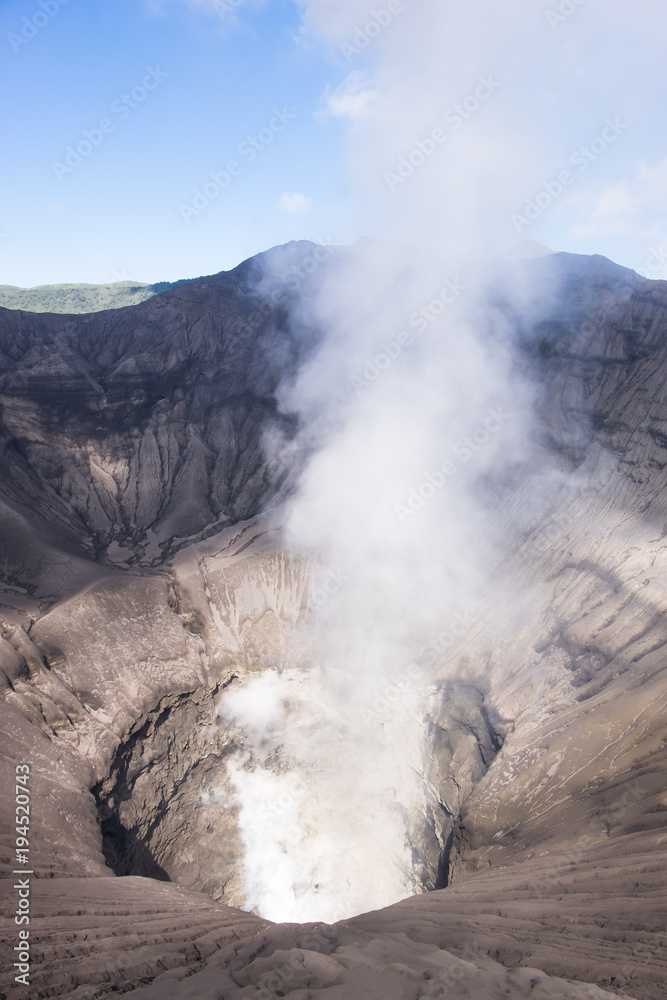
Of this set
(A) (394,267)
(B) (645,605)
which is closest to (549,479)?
(B) (645,605)

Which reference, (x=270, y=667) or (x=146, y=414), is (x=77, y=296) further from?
(x=270, y=667)

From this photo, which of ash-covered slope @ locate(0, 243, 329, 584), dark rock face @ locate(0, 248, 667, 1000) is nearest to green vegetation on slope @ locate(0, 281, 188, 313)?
ash-covered slope @ locate(0, 243, 329, 584)

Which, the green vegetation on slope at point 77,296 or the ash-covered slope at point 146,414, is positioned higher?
the green vegetation on slope at point 77,296

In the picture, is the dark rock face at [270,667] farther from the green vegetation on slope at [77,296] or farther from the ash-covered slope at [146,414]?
the green vegetation on slope at [77,296]

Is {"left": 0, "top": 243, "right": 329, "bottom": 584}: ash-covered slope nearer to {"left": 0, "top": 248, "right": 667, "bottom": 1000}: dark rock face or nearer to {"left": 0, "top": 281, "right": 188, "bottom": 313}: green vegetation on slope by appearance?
{"left": 0, "top": 248, "right": 667, "bottom": 1000}: dark rock face

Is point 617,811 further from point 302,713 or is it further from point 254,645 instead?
point 254,645

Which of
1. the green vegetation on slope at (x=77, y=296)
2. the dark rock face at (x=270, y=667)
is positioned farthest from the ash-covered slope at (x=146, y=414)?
the green vegetation on slope at (x=77, y=296)

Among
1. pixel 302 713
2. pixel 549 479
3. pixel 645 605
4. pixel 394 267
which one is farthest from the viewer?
pixel 394 267

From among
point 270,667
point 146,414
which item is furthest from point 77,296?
point 270,667
